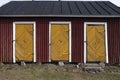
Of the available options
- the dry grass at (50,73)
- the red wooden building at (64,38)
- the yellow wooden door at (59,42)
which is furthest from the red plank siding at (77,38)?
the dry grass at (50,73)

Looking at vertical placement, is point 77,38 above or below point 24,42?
above

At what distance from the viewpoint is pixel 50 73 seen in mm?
16969

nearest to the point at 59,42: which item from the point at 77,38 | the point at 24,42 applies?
the point at 77,38

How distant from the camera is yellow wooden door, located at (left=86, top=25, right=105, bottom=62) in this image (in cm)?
2002

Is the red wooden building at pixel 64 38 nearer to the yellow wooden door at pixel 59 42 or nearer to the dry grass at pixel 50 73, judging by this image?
the yellow wooden door at pixel 59 42

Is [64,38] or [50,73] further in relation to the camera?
[64,38]

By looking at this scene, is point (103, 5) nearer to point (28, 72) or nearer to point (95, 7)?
point (95, 7)

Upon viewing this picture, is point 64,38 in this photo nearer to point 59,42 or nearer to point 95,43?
point 59,42

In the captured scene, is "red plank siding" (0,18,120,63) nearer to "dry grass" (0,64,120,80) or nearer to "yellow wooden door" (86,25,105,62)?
"yellow wooden door" (86,25,105,62)

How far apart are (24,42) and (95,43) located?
416cm

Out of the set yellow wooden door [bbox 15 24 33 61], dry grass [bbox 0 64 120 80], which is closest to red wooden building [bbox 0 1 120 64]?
yellow wooden door [bbox 15 24 33 61]

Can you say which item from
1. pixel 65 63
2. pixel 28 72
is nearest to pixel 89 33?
pixel 65 63

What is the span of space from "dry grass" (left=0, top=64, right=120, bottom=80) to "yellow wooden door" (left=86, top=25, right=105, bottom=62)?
4.15 ft

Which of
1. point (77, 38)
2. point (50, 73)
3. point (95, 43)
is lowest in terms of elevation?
point (50, 73)
